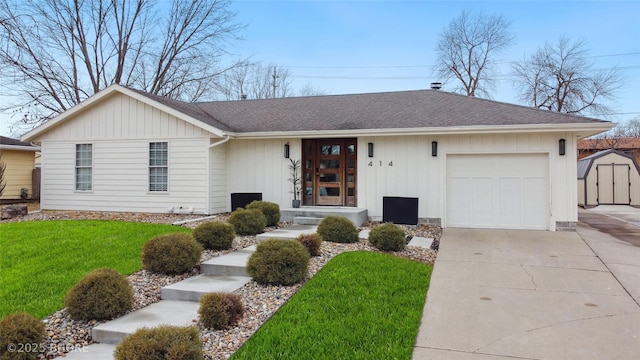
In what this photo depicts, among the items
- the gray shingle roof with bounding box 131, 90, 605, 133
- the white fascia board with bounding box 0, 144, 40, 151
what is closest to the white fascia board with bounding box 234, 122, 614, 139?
the gray shingle roof with bounding box 131, 90, 605, 133

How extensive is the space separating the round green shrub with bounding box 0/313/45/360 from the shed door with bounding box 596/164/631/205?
20.4m

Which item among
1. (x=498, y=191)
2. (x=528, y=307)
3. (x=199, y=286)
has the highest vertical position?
(x=498, y=191)

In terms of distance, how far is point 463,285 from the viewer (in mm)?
4980

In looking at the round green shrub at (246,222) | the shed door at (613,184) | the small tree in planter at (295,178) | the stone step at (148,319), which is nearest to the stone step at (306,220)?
the small tree in planter at (295,178)

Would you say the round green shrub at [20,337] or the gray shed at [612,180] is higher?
the gray shed at [612,180]

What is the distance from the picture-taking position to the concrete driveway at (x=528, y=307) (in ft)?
10.6

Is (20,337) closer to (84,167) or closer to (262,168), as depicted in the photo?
(262,168)

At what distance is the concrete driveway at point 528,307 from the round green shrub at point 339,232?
158cm

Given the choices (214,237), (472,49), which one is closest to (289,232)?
(214,237)

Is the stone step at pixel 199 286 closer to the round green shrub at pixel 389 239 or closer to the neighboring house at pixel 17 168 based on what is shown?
the round green shrub at pixel 389 239

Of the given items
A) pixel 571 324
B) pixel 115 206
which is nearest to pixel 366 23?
pixel 115 206

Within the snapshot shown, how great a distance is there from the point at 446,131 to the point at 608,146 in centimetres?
2645

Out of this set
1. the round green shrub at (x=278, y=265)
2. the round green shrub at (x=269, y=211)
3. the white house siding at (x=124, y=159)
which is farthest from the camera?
the white house siding at (x=124, y=159)

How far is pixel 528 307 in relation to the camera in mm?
4188
